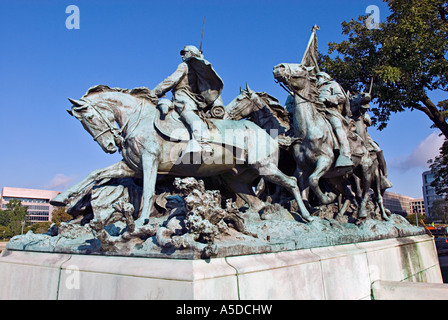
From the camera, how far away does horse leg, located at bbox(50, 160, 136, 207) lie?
17.7 feet

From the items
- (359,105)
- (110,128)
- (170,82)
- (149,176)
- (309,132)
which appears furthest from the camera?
(359,105)

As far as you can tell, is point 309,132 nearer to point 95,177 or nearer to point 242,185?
point 242,185

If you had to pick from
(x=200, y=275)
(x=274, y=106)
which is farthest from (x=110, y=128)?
(x=200, y=275)

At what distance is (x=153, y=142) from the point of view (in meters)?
5.64

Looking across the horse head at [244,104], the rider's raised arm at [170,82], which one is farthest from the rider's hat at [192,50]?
the horse head at [244,104]

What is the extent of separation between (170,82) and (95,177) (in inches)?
77.2

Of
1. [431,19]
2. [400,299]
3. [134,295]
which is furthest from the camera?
[431,19]

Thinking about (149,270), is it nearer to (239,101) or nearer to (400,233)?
(239,101)

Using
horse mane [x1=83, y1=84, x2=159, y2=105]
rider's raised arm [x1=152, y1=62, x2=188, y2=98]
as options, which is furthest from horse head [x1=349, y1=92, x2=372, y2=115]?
horse mane [x1=83, y1=84, x2=159, y2=105]

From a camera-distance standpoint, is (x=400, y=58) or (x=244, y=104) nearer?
(x=244, y=104)

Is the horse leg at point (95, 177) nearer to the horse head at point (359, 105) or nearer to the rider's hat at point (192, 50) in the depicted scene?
the rider's hat at point (192, 50)

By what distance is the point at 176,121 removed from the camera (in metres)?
5.88

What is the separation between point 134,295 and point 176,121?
3.24m

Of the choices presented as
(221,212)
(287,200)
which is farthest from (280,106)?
(221,212)
